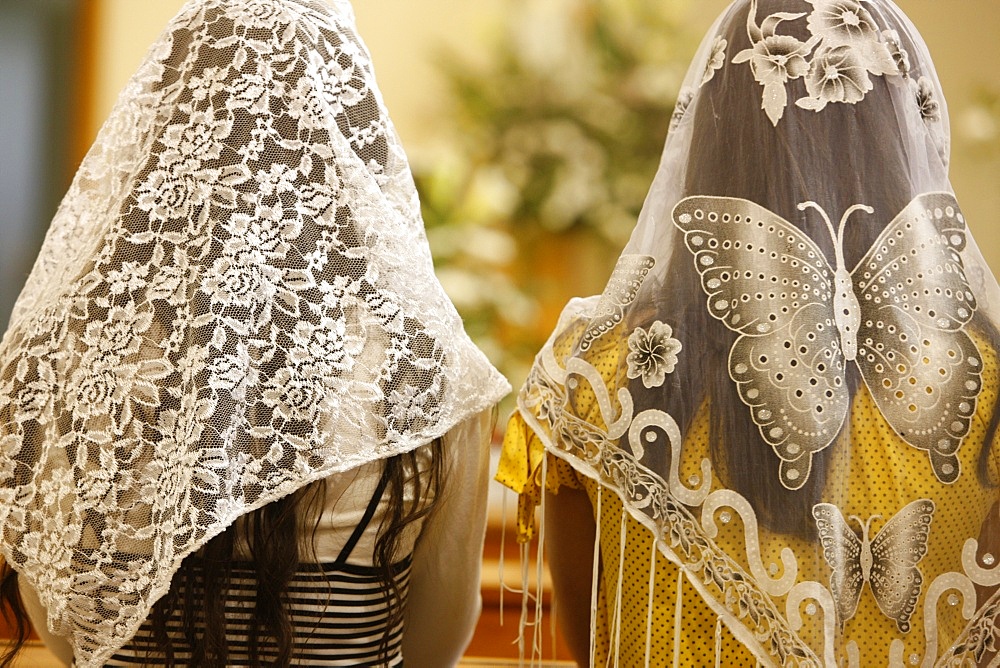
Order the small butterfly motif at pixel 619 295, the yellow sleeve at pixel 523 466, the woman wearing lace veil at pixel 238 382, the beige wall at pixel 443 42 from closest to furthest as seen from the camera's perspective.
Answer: the woman wearing lace veil at pixel 238 382 → the small butterfly motif at pixel 619 295 → the yellow sleeve at pixel 523 466 → the beige wall at pixel 443 42

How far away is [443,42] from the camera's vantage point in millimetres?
2846

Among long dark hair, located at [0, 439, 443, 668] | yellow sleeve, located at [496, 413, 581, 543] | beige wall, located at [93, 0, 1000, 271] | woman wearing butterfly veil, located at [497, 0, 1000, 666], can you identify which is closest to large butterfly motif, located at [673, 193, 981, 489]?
woman wearing butterfly veil, located at [497, 0, 1000, 666]

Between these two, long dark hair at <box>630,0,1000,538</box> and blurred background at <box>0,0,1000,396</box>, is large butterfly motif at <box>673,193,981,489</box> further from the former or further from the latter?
blurred background at <box>0,0,1000,396</box>

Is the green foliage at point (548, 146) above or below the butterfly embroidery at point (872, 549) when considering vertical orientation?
above

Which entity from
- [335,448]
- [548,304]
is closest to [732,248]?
[335,448]

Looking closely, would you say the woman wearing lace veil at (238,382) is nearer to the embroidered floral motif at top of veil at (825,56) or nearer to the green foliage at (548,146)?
the embroidered floral motif at top of veil at (825,56)

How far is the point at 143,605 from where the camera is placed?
0.89m

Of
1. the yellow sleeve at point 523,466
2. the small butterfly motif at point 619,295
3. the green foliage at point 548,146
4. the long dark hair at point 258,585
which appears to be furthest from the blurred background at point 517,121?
the long dark hair at point 258,585

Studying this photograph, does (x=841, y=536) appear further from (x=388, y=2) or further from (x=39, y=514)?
(x=388, y=2)

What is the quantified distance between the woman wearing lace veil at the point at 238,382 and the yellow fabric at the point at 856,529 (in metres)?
0.23

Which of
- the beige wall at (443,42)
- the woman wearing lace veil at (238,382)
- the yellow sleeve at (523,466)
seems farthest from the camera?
the beige wall at (443,42)

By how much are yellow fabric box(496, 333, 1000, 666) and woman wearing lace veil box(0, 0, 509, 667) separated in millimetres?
226

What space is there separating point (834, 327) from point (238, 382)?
1.90 ft

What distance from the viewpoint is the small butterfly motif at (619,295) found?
1008mm
